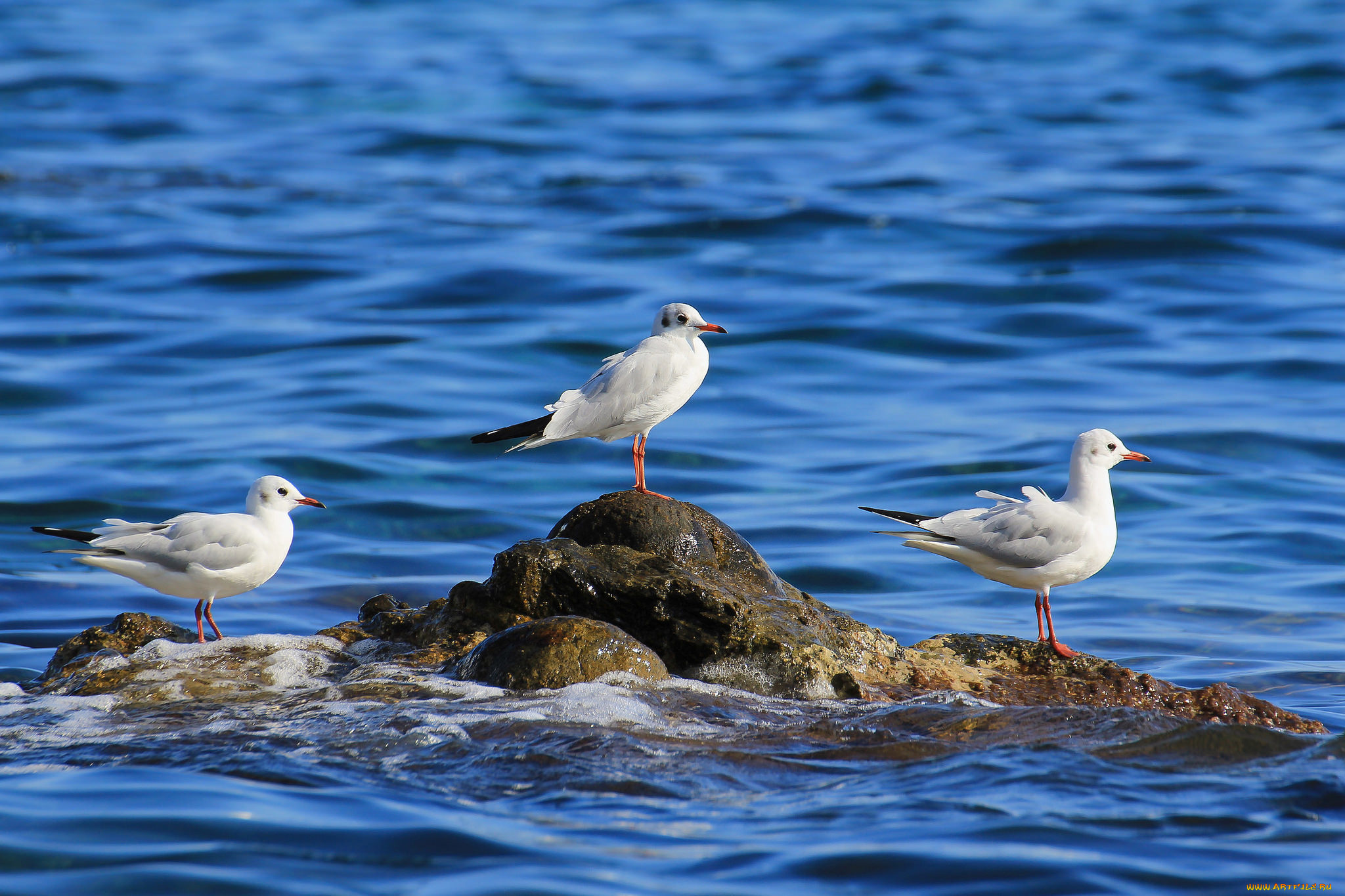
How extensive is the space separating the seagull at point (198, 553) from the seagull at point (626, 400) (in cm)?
115

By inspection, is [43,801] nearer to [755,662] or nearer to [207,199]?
[755,662]

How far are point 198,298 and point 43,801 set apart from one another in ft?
41.0

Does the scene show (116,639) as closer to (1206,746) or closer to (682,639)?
(682,639)

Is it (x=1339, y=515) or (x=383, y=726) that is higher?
(x=1339, y=515)

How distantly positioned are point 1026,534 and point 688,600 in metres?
1.63

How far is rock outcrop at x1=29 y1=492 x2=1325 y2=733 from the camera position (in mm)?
5777

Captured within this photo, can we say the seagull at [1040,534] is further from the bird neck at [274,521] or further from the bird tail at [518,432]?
the bird neck at [274,521]

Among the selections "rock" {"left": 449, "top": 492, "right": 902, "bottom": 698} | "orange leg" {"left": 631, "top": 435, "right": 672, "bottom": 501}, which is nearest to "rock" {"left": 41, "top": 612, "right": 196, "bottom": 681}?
"rock" {"left": 449, "top": 492, "right": 902, "bottom": 698}

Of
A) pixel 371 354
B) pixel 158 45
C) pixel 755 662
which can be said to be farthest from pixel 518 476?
pixel 158 45

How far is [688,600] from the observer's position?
5984 mm

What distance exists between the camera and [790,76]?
2952 cm

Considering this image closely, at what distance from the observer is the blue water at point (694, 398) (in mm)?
4547

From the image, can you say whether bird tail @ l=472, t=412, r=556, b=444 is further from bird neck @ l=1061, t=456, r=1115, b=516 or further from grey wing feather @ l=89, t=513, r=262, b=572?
bird neck @ l=1061, t=456, r=1115, b=516

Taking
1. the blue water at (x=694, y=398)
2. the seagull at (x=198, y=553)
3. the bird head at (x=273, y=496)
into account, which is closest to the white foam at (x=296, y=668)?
the blue water at (x=694, y=398)
